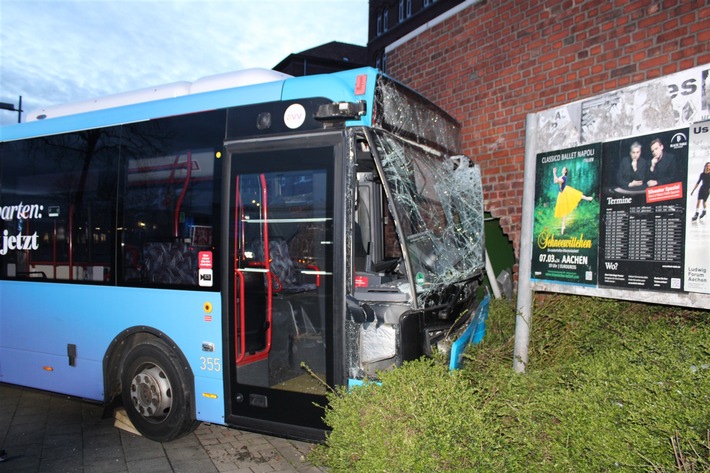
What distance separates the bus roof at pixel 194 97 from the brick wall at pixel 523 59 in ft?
9.70

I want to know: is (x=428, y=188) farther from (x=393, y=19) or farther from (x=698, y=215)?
(x=393, y=19)

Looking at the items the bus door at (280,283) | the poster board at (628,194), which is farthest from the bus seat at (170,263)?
the poster board at (628,194)

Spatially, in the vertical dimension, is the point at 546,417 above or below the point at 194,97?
below

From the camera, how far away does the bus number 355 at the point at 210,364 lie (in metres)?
4.63

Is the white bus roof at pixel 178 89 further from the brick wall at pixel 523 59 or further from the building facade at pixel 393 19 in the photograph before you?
the building facade at pixel 393 19

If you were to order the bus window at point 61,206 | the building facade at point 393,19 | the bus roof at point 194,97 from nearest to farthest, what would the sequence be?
the bus roof at point 194,97
the bus window at point 61,206
the building facade at point 393,19

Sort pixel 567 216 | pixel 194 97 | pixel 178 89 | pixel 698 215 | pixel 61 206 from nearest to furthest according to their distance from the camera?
pixel 698 215
pixel 567 216
pixel 194 97
pixel 178 89
pixel 61 206

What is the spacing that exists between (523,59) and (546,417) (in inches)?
196

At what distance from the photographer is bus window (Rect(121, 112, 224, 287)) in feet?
15.7

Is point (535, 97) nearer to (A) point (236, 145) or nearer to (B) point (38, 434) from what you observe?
(A) point (236, 145)

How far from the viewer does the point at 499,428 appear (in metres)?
2.99

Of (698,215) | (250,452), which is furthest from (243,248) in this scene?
(698,215)

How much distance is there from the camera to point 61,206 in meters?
5.79

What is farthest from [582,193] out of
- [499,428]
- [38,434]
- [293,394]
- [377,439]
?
[38,434]
